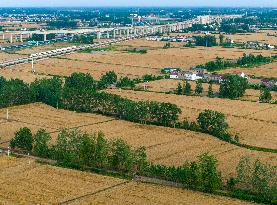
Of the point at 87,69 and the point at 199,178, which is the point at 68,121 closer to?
the point at 199,178

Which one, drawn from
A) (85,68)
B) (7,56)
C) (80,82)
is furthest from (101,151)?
(7,56)

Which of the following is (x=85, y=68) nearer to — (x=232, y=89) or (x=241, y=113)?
(x=232, y=89)

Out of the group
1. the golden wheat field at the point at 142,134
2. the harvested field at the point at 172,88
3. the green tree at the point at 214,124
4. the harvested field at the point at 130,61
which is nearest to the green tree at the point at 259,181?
the golden wheat field at the point at 142,134

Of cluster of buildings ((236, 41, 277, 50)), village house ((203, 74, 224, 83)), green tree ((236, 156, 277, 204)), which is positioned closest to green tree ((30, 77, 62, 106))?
village house ((203, 74, 224, 83))

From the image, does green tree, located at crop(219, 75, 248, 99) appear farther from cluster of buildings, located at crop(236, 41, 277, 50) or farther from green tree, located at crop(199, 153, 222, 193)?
cluster of buildings, located at crop(236, 41, 277, 50)

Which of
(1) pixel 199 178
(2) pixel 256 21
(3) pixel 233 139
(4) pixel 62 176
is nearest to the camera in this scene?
(1) pixel 199 178

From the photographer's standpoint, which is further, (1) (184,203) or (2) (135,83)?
(2) (135,83)

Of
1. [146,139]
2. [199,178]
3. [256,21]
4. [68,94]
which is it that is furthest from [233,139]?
[256,21]
